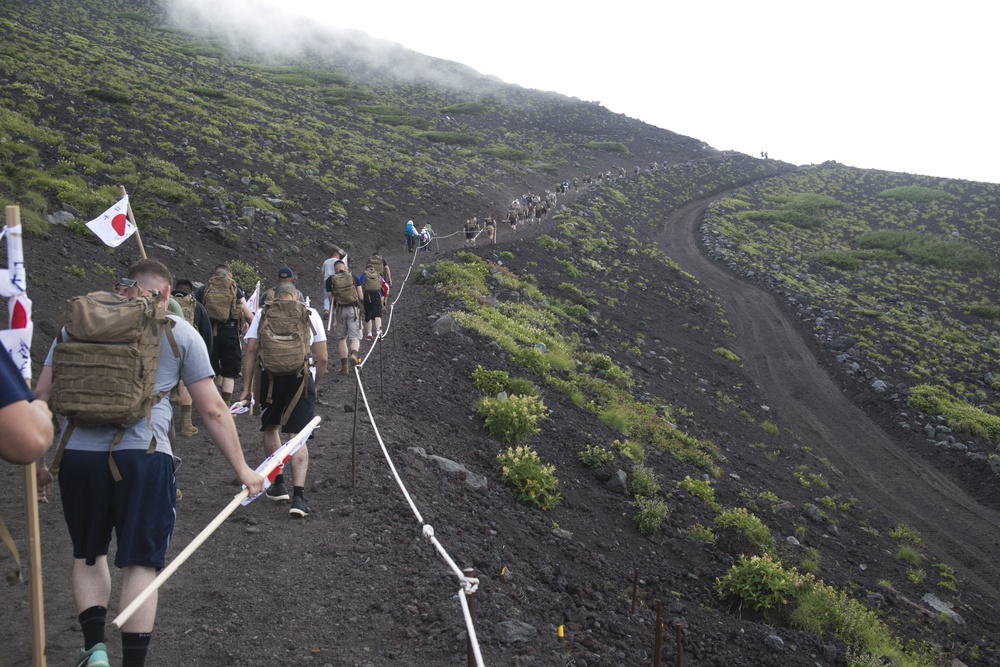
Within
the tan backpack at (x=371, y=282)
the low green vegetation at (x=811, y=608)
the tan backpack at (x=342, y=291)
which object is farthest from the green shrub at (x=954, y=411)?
the tan backpack at (x=342, y=291)

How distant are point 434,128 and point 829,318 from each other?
47891 mm

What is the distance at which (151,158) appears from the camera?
22953mm

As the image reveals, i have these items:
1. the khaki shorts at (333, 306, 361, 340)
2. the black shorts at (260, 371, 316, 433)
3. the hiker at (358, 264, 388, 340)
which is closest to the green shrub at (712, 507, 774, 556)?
the black shorts at (260, 371, 316, 433)

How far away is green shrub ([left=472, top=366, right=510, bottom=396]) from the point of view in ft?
41.0

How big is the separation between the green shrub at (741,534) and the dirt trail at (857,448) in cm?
525

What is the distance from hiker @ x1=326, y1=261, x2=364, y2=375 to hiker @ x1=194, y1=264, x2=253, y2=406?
222 centimetres

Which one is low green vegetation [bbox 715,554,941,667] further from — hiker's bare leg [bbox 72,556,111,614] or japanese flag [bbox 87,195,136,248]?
japanese flag [bbox 87,195,136,248]

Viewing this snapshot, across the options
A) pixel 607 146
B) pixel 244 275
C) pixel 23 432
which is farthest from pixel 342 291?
pixel 607 146

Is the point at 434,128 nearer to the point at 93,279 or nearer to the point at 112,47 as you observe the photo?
the point at 112,47

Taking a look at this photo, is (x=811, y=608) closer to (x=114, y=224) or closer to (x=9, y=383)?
(x=9, y=383)

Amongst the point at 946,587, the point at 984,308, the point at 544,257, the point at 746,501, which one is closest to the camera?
the point at 946,587

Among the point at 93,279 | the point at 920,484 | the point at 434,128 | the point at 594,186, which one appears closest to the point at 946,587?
the point at 920,484

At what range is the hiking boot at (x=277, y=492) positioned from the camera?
277 inches

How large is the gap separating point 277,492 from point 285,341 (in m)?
1.87
